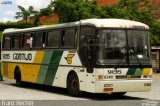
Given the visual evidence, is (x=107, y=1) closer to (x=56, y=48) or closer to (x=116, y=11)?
(x=116, y=11)

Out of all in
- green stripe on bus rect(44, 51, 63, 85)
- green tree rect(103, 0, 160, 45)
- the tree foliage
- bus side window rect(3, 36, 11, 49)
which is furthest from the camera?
green tree rect(103, 0, 160, 45)

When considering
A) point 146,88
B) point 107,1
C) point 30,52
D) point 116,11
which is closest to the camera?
point 146,88

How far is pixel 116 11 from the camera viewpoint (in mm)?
42219

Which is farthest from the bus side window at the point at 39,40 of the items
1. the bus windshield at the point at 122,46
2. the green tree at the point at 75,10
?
the green tree at the point at 75,10

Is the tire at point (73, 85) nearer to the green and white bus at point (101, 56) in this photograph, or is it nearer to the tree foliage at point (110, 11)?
the green and white bus at point (101, 56)

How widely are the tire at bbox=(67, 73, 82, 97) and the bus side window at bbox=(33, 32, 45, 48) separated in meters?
3.08

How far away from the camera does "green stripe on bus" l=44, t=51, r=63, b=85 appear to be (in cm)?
2148

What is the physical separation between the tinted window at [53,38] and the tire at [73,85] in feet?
5.98

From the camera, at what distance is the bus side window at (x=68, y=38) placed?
2039cm

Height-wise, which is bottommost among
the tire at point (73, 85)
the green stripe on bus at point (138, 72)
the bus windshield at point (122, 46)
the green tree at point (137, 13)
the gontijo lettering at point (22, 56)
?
the tire at point (73, 85)

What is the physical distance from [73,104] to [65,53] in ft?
14.4

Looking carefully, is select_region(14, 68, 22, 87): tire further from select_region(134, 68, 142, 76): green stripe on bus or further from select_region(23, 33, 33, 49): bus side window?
select_region(134, 68, 142, 76): green stripe on bus

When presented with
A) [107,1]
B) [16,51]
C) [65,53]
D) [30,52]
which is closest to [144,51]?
[65,53]

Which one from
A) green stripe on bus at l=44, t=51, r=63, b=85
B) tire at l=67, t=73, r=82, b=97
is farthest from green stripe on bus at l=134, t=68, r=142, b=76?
green stripe on bus at l=44, t=51, r=63, b=85
